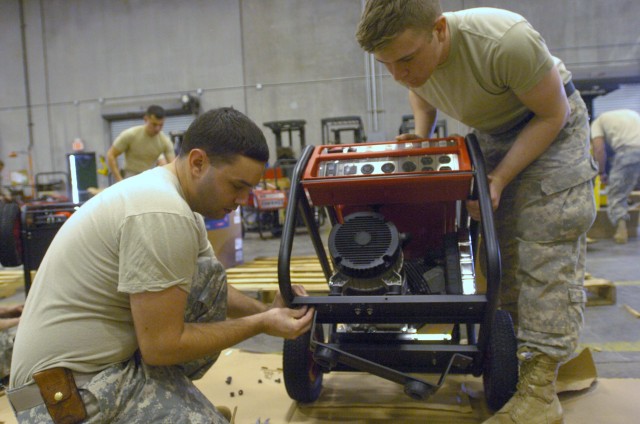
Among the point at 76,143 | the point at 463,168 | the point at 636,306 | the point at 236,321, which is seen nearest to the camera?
the point at 236,321

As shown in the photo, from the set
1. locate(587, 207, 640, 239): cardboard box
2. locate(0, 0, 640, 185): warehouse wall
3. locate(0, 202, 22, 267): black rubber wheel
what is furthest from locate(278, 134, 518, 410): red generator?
locate(0, 0, 640, 185): warehouse wall

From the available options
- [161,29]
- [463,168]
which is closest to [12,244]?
[463,168]

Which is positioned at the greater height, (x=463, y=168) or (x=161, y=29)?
(x=161, y=29)

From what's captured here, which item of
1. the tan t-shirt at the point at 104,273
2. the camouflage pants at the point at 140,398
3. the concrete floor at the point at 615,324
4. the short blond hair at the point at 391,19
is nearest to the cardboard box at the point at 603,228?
the concrete floor at the point at 615,324

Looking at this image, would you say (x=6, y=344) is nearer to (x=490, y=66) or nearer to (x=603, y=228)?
(x=490, y=66)

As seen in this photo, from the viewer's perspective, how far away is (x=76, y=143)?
33.7ft

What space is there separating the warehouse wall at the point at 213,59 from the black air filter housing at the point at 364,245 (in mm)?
7605

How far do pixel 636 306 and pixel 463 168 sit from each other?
229 centimetres

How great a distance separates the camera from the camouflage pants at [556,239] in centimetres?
149

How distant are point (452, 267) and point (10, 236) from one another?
2.46 metres

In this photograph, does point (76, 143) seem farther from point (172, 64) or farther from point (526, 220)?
point (526, 220)

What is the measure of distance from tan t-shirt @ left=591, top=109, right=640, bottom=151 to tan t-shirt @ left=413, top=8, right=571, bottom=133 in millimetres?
4168

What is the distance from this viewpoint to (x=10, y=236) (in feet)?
9.06

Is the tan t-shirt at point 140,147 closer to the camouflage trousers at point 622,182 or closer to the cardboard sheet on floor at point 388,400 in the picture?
the cardboard sheet on floor at point 388,400
